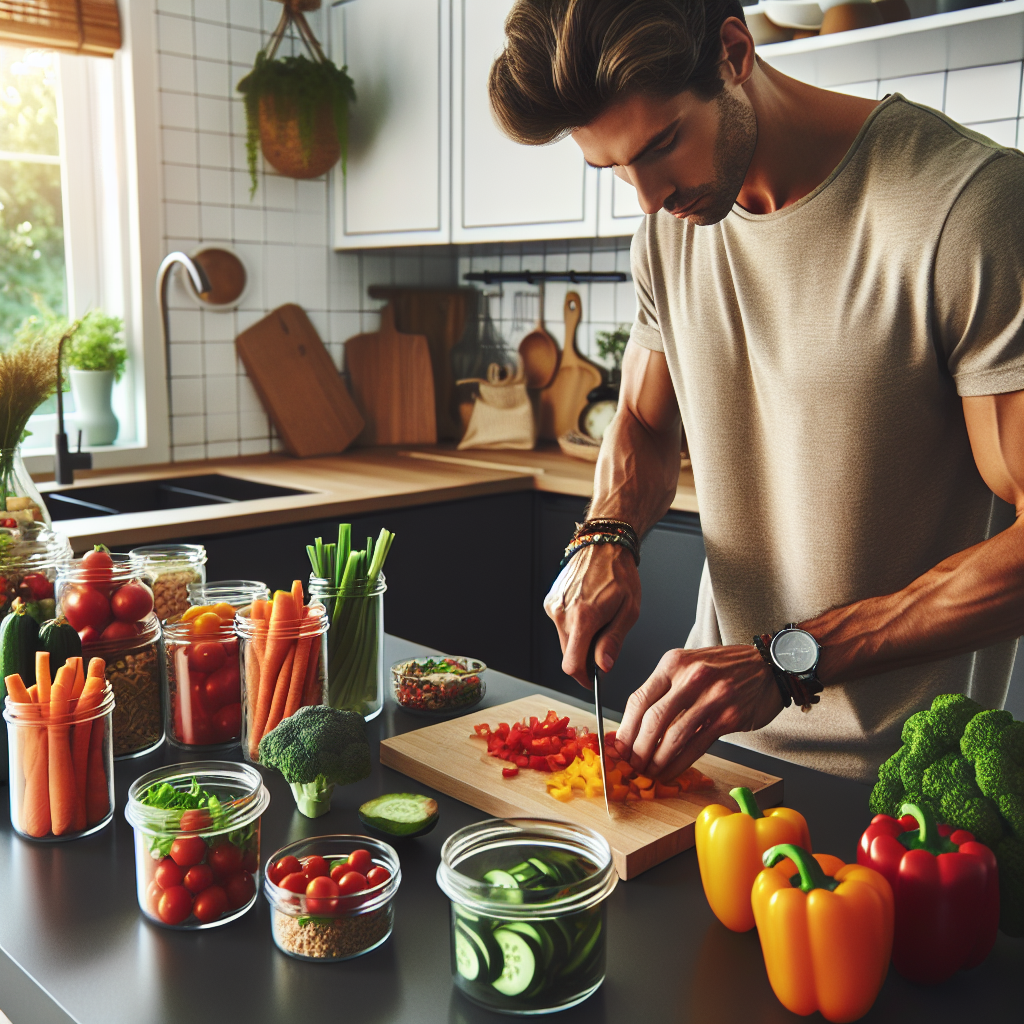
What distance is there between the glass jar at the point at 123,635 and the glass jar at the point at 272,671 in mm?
109

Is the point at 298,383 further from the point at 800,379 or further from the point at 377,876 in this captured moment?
the point at 377,876

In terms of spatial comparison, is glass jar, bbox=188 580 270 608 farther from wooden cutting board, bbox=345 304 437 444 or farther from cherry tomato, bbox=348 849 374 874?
wooden cutting board, bbox=345 304 437 444

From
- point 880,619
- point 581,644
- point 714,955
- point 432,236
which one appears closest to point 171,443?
point 432,236

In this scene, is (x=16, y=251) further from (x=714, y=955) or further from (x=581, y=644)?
(x=714, y=955)

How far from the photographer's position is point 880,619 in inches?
44.6

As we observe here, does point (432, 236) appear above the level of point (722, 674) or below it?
above

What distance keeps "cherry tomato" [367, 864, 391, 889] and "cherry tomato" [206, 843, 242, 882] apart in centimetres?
11

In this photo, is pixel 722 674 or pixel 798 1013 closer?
pixel 798 1013

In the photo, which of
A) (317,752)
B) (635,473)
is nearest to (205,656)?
(317,752)

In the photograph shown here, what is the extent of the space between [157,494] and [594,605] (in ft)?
6.65

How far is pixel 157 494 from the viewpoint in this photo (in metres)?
2.93

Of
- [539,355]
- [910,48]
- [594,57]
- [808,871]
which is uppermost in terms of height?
[910,48]

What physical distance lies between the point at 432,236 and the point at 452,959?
Result: 263cm

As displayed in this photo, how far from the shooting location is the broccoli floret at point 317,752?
95 cm
